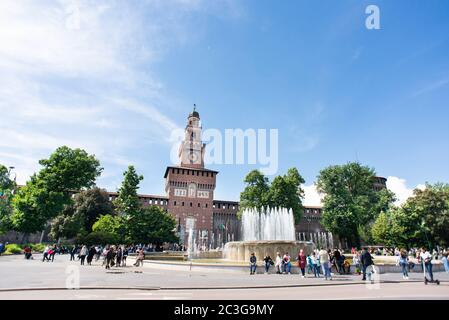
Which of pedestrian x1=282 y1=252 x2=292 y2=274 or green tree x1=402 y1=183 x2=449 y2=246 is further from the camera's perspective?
green tree x1=402 y1=183 x2=449 y2=246

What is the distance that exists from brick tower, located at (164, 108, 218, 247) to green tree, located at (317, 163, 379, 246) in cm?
2740

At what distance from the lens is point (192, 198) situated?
69.3 m

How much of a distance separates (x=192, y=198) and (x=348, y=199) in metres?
35.3

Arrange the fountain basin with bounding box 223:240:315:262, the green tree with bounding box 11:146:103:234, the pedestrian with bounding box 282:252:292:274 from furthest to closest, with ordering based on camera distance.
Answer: the green tree with bounding box 11:146:103:234, the fountain basin with bounding box 223:240:315:262, the pedestrian with bounding box 282:252:292:274

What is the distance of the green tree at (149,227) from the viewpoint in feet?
138

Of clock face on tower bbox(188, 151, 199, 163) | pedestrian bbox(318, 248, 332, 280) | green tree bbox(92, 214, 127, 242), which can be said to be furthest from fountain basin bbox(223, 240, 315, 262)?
clock face on tower bbox(188, 151, 199, 163)

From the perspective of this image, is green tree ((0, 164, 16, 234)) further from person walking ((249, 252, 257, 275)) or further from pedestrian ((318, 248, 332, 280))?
pedestrian ((318, 248, 332, 280))

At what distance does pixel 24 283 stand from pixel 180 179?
5885 centimetres

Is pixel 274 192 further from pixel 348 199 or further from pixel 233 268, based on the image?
pixel 233 268

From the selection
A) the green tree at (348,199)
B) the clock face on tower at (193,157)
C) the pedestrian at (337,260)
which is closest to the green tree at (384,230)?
the green tree at (348,199)

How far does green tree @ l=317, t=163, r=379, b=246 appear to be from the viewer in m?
49.8

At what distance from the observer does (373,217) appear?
5231 centimetres
